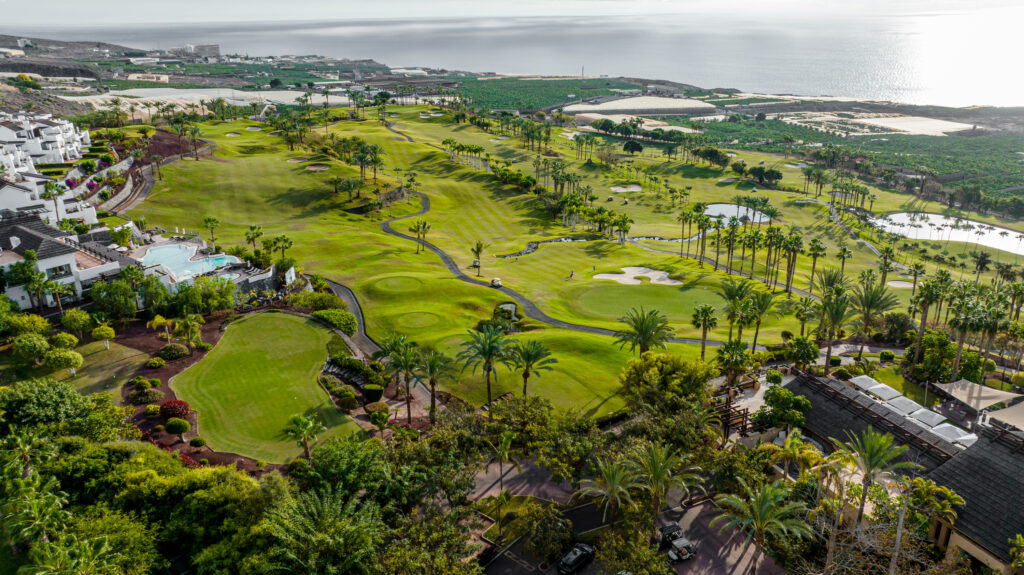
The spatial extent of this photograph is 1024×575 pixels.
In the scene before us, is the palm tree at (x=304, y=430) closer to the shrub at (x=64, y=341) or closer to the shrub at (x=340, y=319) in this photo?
the shrub at (x=340, y=319)

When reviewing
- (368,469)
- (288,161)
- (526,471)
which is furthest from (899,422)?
(288,161)

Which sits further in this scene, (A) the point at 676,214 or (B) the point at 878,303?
(A) the point at 676,214

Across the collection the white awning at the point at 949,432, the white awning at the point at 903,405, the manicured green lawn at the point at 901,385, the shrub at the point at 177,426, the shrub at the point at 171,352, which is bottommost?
the shrub at the point at 177,426

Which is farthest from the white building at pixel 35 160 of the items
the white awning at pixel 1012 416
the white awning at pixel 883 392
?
the white awning at pixel 1012 416

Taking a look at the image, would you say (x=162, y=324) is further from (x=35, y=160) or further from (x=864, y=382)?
(x=35, y=160)

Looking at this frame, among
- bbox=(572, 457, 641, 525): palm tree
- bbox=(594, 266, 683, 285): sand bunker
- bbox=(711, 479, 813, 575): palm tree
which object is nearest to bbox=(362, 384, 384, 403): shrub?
bbox=(572, 457, 641, 525): palm tree

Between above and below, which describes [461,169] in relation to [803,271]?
above

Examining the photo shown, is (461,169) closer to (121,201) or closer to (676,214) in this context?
(676,214)
